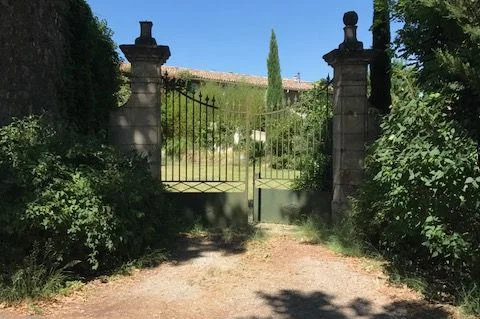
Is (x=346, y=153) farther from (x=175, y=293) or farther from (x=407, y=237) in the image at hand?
(x=175, y=293)

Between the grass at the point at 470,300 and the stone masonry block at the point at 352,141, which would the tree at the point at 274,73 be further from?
the grass at the point at 470,300

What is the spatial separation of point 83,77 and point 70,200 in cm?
319

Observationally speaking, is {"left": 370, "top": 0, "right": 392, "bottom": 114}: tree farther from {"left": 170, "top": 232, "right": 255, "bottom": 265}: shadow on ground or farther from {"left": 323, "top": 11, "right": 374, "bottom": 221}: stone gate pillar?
{"left": 170, "top": 232, "right": 255, "bottom": 265}: shadow on ground

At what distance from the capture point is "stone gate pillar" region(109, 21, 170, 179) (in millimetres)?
8594

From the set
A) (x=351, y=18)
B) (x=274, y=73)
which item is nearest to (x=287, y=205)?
(x=351, y=18)

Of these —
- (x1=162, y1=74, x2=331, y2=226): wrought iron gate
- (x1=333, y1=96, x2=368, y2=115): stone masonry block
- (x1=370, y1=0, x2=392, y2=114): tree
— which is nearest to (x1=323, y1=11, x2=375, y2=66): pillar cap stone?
(x1=333, y1=96, x2=368, y2=115): stone masonry block

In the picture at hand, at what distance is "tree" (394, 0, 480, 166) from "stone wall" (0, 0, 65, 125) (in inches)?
192

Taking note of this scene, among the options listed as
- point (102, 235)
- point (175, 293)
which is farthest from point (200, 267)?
point (102, 235)

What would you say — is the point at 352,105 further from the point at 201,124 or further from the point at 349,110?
the point at 201,124

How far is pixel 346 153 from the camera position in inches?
338

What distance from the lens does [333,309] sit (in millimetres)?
5414

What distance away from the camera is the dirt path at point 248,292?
17.3 feet

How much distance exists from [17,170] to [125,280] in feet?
5.83

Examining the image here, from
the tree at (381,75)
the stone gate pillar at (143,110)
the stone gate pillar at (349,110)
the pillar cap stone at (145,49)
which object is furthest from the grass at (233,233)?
the tree at (381,75)
